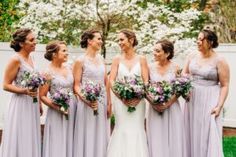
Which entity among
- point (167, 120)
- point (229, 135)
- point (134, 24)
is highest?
point (134, 24)

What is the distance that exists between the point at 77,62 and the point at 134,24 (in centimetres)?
531

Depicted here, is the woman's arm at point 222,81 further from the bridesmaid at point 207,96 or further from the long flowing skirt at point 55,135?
the long flowing skirt at point 55,135

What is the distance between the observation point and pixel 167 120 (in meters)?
8.38

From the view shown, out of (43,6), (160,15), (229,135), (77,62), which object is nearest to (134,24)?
(160,15)

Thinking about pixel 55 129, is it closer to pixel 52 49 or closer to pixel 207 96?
pixel 52 49

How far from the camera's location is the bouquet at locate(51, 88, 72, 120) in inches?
309

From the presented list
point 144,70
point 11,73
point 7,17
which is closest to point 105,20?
point 7,17

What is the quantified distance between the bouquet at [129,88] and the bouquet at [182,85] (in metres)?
0.46

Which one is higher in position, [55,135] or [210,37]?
[210,37]

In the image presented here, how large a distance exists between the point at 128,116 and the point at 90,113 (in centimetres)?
60

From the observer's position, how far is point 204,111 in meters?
8.35

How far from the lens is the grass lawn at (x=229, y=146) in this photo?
10.8m

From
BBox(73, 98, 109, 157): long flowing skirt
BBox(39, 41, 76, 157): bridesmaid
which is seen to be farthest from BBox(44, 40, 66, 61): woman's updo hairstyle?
BBox(73, 98, 109, 157): long flowing skirt

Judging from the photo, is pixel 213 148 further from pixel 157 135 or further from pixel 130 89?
pixel 130 89
